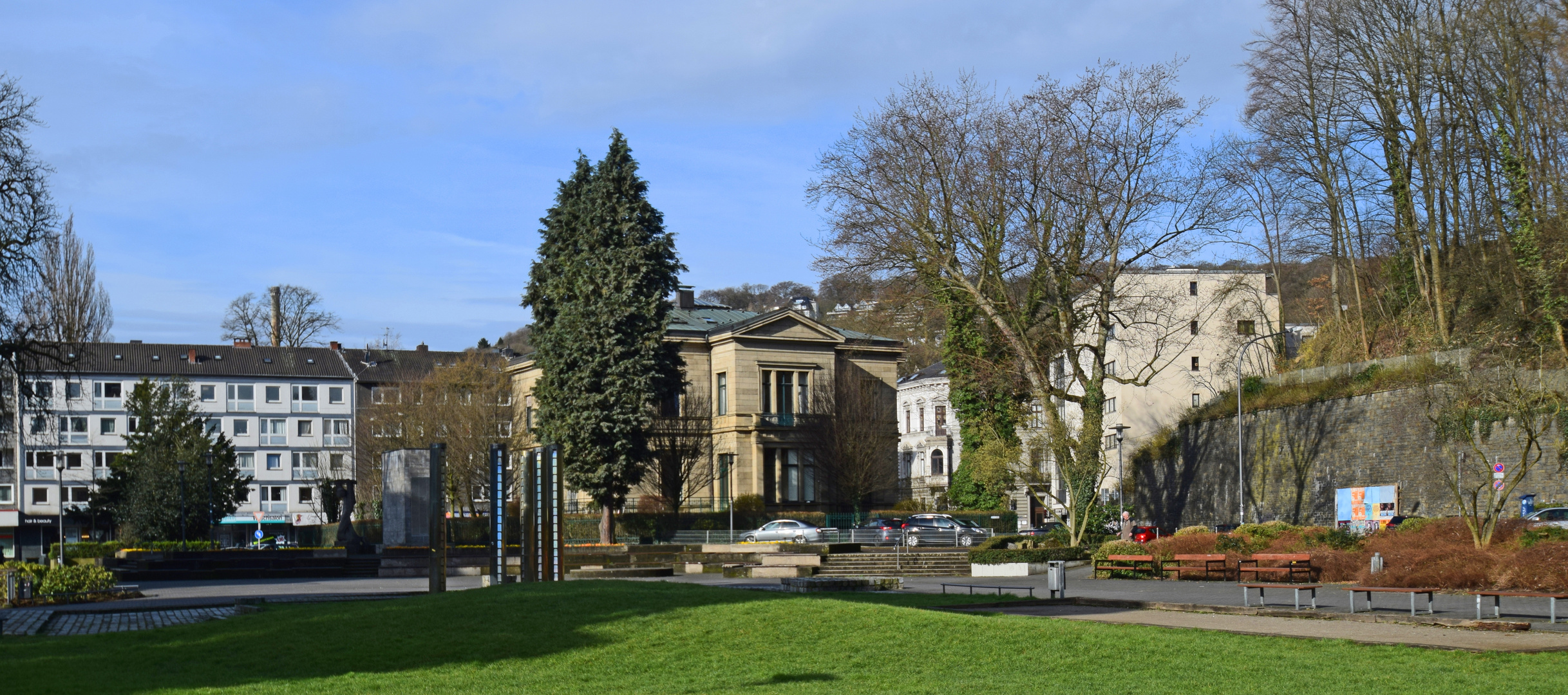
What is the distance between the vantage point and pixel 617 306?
5103 centimetres

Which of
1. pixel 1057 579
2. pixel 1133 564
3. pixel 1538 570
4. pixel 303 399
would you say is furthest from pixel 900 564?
pixel 303 399

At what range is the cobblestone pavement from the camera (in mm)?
19969

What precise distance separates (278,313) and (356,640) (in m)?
97.6

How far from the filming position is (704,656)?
46.8 feet

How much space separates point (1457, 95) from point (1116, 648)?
35087 mm

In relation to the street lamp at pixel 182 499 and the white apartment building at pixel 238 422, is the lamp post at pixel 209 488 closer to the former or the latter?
the street lamp at pixel 182 499

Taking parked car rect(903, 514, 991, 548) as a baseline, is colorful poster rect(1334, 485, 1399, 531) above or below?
above

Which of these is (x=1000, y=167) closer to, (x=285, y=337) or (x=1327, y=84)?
(x=1327, y=84)

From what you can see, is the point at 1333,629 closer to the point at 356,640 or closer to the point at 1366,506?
the point at 356,640

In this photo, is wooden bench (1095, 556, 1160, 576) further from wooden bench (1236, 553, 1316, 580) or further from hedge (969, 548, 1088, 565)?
hedge (969, 548, 1088, 565)

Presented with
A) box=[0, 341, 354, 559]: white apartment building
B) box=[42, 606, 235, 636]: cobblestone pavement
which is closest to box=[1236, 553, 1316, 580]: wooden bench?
box=[42, 606, 235, 636]: cobblestone pavement

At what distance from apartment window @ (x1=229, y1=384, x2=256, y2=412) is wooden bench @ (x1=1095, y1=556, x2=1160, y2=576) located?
256 feet

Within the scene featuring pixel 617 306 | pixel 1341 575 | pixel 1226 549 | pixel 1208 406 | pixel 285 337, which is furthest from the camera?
pixel 285 337

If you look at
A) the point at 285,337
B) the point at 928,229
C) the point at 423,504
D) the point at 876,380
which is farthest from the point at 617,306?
the point at 285,337
